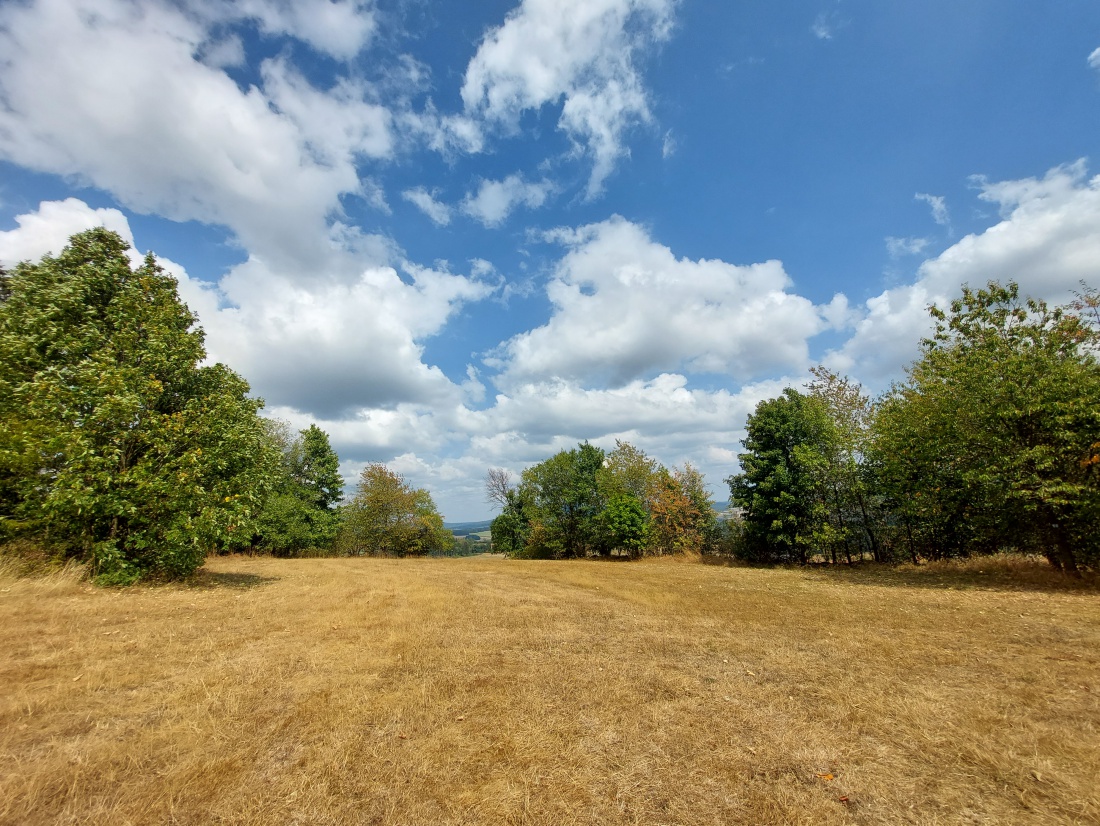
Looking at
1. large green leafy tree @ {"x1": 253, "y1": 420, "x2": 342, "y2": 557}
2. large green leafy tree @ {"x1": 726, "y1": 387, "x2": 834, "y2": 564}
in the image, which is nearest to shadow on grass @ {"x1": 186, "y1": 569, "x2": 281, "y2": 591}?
large green leafy tree @ {"x1": 253, "y1": 420, "x2": 342, "y2": 557}

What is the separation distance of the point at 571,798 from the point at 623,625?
6.79m

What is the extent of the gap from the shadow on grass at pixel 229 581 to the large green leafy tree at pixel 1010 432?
24.6 metres

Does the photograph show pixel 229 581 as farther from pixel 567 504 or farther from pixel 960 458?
pixel 567 504

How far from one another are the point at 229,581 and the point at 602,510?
29261 millimetres

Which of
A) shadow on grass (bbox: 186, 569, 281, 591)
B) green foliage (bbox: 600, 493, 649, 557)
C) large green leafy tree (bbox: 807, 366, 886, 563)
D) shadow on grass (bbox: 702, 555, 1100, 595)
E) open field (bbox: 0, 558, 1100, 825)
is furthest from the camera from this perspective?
green foliage (bbox: 600, 493, 649, 557)

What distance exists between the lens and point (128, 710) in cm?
502

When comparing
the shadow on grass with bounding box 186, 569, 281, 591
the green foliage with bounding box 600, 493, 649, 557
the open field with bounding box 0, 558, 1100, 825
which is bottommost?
the open field with bounding box 0, 558, 1100, 825

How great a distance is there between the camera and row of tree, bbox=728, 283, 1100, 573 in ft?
44.4

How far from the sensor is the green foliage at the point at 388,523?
45781 mm

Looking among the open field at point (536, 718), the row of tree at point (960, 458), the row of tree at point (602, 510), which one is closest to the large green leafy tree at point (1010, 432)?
the row of tree at point (960, 458)

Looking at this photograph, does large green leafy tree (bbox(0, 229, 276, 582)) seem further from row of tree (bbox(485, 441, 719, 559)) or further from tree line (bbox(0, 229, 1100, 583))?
row of tree (bbox(485, 441, 719, 559))

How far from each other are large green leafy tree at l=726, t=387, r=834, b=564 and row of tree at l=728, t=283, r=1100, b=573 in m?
0.08

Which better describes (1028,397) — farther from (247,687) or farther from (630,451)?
(630,451)

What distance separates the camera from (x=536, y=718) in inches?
204
